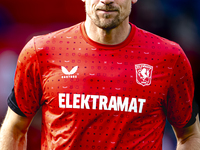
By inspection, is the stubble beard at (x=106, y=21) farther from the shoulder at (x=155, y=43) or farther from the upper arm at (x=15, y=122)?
the upper arm at (x=15, y=122)

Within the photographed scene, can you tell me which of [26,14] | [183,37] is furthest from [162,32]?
[26,14]

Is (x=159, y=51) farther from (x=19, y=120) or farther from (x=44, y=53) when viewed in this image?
(x=19, y=120)

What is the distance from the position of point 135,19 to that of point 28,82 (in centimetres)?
402

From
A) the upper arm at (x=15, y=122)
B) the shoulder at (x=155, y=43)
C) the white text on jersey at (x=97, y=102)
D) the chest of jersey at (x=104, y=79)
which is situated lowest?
the upper arm at (x=15, y=122)

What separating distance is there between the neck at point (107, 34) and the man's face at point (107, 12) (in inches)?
4.7

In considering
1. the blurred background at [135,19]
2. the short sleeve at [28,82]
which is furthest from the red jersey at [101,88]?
the blurred background at [135,19]

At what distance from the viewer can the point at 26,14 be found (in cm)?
590

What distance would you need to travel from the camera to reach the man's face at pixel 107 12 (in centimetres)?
216

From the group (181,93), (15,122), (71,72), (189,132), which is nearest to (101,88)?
(71,72)

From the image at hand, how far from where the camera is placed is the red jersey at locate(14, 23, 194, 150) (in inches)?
88.4

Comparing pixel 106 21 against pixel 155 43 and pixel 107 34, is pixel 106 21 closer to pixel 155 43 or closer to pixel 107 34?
pixel 107 34

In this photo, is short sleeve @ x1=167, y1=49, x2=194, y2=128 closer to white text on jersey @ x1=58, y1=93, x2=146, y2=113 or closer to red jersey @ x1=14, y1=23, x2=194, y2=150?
red jersey @ x1=14, y1=23, x2=194, y2=150

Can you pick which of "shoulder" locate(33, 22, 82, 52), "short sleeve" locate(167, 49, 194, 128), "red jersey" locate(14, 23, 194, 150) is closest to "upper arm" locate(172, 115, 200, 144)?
"short sleeve" locate(167, 49, 194, 128)

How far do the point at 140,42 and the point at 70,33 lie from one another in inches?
21.2
